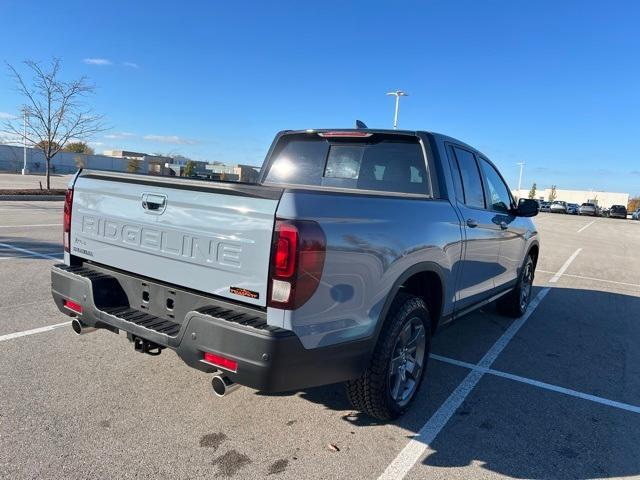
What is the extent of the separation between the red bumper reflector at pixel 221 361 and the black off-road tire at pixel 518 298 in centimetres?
444

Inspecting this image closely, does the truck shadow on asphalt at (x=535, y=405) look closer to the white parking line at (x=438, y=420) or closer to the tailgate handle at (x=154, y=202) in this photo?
the white parking line at (x=438, y=420)

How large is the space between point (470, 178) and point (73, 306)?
348cm

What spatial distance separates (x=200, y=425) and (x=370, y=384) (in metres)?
1.13

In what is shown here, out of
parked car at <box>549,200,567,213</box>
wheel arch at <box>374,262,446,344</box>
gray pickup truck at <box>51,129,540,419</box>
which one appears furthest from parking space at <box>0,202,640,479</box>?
parked car at <box>549,200,567,213</box>

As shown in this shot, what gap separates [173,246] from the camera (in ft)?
9.67

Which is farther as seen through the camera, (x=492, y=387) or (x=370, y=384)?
(x=492, y=387)

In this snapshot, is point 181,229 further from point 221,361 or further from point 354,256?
point 354,256

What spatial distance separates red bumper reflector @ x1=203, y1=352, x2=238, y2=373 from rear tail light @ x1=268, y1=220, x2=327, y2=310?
1.23 ft

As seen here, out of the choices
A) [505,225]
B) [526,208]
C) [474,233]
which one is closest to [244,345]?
[474,233]

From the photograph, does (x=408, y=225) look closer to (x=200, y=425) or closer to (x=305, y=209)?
(x=305, y=209)

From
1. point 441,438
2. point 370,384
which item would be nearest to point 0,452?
point 370,384

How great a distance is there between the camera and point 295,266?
8.14 ft

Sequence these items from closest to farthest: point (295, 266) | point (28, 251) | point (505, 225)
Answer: point (295, 266) → point (505, 225) → point (28, 251)

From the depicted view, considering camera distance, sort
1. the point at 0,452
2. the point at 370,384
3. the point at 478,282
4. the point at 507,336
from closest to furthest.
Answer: the point at 0,452 → the point at 370,384 → the point at 478,282 → the point at 507,336
